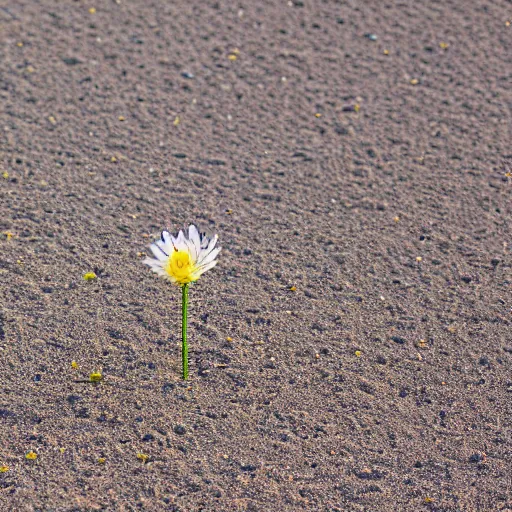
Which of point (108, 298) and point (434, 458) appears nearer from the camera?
point (434, 458)

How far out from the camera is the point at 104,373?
2762mm

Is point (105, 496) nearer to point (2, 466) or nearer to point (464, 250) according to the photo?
point (2, 466)

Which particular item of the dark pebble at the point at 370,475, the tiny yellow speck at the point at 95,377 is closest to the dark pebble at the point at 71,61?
the tiny yellow speck at the point at 95,377

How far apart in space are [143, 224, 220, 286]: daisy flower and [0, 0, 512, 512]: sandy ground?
43 cm

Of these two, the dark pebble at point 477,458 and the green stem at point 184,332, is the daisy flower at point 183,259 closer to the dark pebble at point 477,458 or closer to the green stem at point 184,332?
the green stem at point 184,332

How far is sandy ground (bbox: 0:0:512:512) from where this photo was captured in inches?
99.3

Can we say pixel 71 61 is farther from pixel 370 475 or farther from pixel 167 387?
pixel 370 475

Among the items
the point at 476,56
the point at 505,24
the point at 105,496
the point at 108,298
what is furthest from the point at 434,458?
the point at 505,24

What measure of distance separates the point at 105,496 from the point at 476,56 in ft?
10.2

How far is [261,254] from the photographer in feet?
10.6

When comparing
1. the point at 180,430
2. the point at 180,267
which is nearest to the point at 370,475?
the point at 180,430

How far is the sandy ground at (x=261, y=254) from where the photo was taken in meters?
2.52

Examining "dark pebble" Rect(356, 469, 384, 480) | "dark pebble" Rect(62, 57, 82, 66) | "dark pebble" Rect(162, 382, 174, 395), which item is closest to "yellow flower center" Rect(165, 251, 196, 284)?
"dark pebble" Rect(162, 382, 174, 395)

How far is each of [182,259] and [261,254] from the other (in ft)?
2.55
